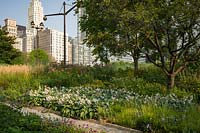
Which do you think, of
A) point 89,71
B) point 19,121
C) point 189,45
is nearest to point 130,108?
point 19,121

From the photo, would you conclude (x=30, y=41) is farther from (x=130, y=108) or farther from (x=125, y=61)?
(x=130, y=108)

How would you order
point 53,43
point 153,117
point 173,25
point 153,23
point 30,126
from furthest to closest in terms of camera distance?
1. point 53,43
2. point 173,25
3. point 153,23
4. point 153,117
5. point 30,126

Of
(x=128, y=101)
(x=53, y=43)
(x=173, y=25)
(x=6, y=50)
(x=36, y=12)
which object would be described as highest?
(x=36, y=12)

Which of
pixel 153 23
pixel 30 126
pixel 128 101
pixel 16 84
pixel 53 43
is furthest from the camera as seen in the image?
pixel 53 43

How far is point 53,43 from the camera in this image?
38938 millimetres

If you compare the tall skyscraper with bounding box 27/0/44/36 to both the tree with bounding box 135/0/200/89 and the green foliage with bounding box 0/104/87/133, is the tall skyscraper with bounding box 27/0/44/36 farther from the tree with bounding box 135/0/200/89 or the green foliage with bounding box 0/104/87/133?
the green foliage with bounding box 0/104/87/133

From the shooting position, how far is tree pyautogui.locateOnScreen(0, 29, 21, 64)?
111ft

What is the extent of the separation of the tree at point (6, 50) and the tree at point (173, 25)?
25221mm

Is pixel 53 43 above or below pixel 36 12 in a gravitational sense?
below

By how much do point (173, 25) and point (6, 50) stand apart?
28.2 m

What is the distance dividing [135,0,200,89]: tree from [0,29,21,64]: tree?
25221 millimetres

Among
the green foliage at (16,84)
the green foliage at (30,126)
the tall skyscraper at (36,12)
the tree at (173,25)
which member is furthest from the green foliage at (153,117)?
the tall skyscraper at (36,12)

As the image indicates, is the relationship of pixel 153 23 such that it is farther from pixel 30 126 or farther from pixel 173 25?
pixel 30 126

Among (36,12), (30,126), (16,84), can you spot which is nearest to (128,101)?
(30,126)
